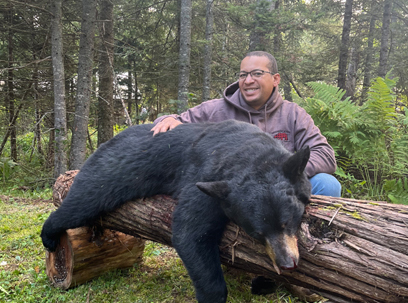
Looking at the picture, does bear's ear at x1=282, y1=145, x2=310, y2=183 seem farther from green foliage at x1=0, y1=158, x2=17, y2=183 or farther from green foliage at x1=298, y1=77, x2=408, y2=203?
green foliage at x1=0, y1=158, x2=17, y2=183

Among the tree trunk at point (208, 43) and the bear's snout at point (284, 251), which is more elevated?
the tree trunk at point (208, 43)

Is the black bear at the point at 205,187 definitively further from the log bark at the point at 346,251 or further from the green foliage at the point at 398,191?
the green foliage at the point at 398,191

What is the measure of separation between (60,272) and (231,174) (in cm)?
249

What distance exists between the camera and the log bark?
2.00 metres

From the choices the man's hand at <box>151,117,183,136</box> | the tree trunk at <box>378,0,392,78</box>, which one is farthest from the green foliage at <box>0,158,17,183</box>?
the tree trunk at <box>378,0,392,78</box>

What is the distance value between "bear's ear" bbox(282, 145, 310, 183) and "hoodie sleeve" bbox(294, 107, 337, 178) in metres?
1.03

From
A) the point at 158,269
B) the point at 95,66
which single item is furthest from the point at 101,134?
the point at 158,269

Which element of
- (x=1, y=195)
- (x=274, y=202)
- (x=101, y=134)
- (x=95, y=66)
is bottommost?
(x=1, y=195)

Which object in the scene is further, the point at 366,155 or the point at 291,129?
the point at 366,155

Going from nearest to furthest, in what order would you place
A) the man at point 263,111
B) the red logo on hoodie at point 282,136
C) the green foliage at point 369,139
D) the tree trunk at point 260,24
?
the man at point 263,111
the red logo on hoodie at point 282,136
the green foliage at point 369,139
the tree trunk at point 260,24

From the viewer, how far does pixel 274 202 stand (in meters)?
2.05

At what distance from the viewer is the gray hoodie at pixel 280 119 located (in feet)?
11.0

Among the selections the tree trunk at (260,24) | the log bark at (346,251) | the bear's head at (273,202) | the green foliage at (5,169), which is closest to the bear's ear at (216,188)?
the bear's head at (273,202)

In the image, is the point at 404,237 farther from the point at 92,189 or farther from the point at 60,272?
the point at 60,272
